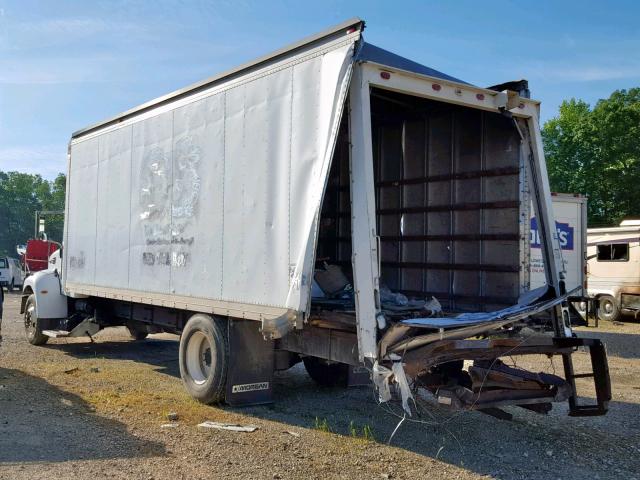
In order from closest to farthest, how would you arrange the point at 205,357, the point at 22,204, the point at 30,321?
the point at 205,357 → the point at 30,321 → the point at 22,204

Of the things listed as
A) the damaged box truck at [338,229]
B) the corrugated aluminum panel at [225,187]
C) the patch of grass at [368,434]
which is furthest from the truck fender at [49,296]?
the patch of grass at [368,434]

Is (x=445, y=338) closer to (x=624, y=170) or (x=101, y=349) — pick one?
(x=101, y=349)

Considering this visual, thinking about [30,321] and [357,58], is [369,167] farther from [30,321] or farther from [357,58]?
[30,321]

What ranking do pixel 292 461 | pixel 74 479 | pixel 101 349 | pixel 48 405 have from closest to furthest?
pixel 74 479
pixel 292 461
pixel 48 405
pixel 101 349

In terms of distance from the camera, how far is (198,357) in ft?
25.9

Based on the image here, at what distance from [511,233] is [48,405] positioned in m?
5.70

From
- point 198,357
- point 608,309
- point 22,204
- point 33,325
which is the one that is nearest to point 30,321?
point 33,325

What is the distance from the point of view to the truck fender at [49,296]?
1163 cm

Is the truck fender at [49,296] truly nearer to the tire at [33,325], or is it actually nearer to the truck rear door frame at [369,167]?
the tire at [33,325]

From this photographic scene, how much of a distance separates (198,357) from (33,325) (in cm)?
569

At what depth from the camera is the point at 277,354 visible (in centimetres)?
762

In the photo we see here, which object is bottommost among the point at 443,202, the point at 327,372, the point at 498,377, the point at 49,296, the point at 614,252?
the point at 327,372

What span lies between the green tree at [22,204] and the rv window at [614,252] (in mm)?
55257

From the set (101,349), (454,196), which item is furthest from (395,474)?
(101,349)
